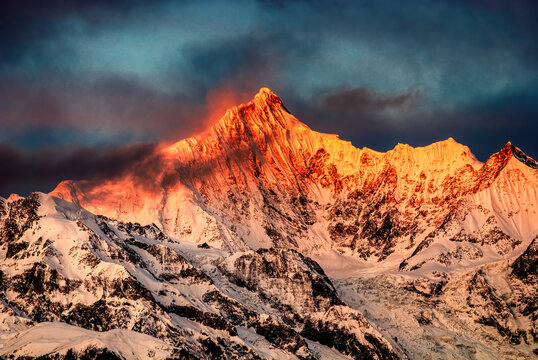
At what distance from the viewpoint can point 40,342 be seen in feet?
655

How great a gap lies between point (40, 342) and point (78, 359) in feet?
35.7

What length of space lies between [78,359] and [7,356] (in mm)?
15278

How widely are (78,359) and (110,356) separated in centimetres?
733

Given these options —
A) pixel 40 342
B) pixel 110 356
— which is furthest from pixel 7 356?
pixel 110 356

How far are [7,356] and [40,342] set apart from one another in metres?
7.93

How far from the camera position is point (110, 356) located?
19875cm

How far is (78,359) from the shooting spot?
194875 mm

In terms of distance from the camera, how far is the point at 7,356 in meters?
195

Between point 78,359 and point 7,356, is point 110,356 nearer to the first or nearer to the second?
point 78,359

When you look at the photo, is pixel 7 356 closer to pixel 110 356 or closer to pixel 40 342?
pixel 40 342

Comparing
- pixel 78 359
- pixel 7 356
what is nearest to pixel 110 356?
pixel 78 359
